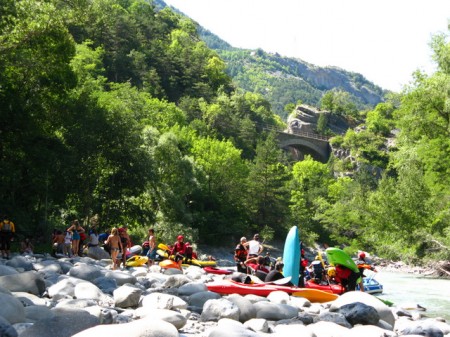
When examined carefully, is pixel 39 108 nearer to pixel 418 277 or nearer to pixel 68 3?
pixel 68 3

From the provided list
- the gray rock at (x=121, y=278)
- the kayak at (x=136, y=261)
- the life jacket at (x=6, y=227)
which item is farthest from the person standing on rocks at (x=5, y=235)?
the gray rock at (x=121, y=278)

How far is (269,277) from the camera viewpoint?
14.3m

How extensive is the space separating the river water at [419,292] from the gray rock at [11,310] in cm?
995

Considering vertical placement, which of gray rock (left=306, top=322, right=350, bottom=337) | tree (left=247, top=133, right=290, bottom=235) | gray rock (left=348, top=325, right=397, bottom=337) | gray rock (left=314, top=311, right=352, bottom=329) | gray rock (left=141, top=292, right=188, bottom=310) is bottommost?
tree (left=247, top=133, right=290, bottom=235)

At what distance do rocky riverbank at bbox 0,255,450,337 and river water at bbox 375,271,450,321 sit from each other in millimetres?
3029

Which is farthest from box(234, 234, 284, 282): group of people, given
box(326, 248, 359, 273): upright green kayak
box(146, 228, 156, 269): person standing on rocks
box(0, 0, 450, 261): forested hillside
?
box(0, 0, 450, 261): forested hillside

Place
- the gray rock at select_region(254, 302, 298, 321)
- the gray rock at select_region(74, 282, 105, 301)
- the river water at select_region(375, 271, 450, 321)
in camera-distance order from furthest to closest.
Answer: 1. the river water at select_region(375, 271, 450, 321)
2. the gray rock at select_region(74, 282, 105, 301)
3. the gray rock at select_region(254, 302, 298, 321)

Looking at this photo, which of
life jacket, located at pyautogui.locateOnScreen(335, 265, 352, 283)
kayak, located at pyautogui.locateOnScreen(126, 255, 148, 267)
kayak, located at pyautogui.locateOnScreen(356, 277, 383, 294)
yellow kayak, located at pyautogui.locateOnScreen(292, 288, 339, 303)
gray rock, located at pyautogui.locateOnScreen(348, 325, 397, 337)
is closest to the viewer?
gray rock, located at pyautogui.locateOnScreen(348, 325, 397, 337)

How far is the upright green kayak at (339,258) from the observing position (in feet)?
44.3

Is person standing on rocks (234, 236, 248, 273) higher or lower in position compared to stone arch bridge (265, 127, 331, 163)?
lower

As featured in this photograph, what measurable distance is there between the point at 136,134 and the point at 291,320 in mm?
24318

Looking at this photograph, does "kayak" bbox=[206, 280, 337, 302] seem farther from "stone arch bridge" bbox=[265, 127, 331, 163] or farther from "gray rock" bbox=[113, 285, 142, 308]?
"stone arch bridge" bbox=[265, 127, 331, 163]

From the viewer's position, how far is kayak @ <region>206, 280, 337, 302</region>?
12820mm

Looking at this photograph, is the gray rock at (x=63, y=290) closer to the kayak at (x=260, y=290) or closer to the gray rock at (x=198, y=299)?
the gray rock at (x=198, y=299)
